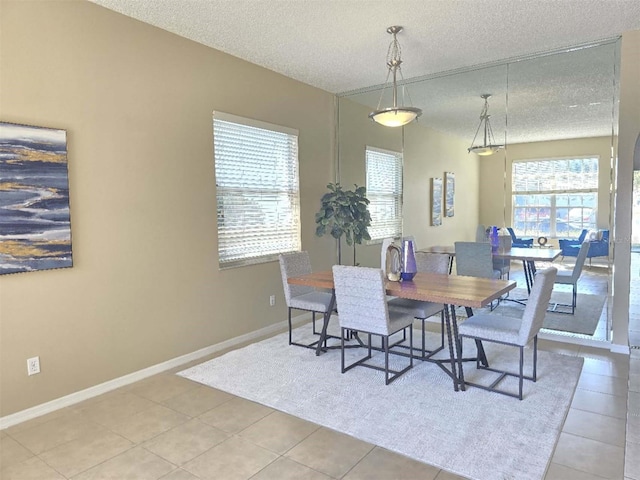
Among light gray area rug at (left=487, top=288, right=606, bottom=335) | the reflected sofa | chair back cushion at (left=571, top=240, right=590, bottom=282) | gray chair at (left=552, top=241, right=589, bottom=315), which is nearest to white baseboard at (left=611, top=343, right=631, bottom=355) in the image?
light gray area rug at (left=487, top=288, right=606, bottom=335)

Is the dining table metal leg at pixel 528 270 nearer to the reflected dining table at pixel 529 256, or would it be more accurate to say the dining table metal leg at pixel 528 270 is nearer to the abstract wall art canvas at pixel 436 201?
the reflected dining table at pixel 529 256

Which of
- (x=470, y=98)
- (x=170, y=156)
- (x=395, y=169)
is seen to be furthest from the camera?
(x=395, y=169)

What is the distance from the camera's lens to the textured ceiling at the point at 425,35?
3041mm

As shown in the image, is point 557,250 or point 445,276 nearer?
point 445,276

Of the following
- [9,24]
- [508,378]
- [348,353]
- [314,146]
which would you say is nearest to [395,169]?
[314,146]

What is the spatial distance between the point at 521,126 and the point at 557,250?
1.32m

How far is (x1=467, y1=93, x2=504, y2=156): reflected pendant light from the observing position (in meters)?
4.44

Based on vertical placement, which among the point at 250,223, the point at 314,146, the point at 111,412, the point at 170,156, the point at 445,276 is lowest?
the point at 111,412

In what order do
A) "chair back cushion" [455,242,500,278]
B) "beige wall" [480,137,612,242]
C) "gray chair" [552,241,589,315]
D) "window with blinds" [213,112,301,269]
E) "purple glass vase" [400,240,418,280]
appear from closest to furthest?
"purple glass vase" [400,240,418,280] < "beige wall" [480,137,612,242] < "gray chair" [552,241,589,315] < "window with blinds" [213,112,301,269] < "chair back cushion" [455,242,500,278]

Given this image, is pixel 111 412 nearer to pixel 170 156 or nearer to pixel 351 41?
pixel 170 156

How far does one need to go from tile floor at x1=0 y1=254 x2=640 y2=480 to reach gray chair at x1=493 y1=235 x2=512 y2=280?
143 cm

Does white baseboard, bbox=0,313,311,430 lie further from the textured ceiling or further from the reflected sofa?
the reflected sofa

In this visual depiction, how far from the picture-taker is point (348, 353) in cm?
379

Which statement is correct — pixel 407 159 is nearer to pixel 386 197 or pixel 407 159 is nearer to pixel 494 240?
pixel 386 197
